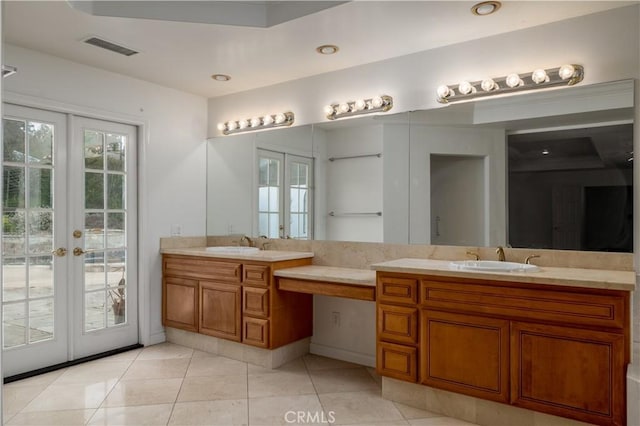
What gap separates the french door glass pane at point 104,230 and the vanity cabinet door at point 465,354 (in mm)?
2674

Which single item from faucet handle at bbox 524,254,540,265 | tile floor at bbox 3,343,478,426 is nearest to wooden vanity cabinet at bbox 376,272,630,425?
tile floor at bbox 3,343,478,426

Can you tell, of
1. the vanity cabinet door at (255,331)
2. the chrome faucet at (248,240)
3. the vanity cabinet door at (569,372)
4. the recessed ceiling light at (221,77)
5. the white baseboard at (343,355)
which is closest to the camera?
the vanity cabinet door at (569,372)

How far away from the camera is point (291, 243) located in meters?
3.95

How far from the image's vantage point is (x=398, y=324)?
2.79m

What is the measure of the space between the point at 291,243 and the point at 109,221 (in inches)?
61.5

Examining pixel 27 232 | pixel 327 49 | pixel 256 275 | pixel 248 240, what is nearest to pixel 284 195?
pixel 248 240

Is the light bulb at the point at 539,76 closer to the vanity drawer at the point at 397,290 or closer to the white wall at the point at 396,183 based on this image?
the white wall at the point at 396,183

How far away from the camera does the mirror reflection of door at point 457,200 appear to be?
10.1 ft

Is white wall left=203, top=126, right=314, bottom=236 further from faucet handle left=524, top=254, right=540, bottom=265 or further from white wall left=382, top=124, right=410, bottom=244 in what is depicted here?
faucet handle left=524, top=254, right=540, bottom=265

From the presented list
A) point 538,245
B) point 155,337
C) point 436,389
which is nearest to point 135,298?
point 155,337

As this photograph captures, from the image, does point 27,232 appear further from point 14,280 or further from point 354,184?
point 354,184

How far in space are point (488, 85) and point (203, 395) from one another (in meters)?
2.78

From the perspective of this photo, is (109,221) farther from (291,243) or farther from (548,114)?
(548,114)

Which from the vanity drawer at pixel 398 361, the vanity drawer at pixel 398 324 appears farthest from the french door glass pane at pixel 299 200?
the vanity drawer at pixel 398 361
